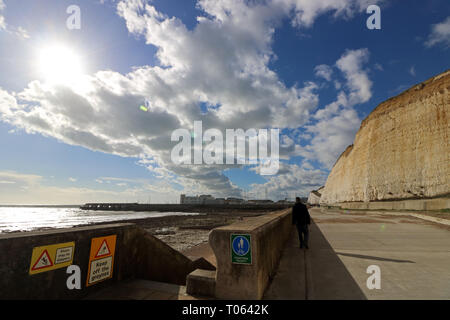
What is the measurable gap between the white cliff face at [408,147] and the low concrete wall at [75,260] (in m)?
38.9

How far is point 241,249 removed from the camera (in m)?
3.31

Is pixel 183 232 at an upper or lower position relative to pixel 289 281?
lower

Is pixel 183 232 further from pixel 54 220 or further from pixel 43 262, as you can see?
pixel 54 220

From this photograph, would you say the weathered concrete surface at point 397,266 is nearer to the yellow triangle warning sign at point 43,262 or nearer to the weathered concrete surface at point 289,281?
the weathered concrete surface at point 289,281

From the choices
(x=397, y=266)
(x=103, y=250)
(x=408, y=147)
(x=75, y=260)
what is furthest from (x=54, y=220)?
(x=408, y=147)

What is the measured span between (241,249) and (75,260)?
2648mm

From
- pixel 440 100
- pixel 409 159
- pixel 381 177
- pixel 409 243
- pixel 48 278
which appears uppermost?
pixel 440 100

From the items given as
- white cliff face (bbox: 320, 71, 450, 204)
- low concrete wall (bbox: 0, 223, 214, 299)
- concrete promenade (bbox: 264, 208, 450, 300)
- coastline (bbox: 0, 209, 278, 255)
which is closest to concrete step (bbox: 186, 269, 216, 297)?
concrete promenade (bbox: 264, 208, 450, 300)

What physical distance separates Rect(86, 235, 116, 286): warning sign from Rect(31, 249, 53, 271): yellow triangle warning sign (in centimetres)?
64

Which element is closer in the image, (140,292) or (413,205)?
(140,292)
